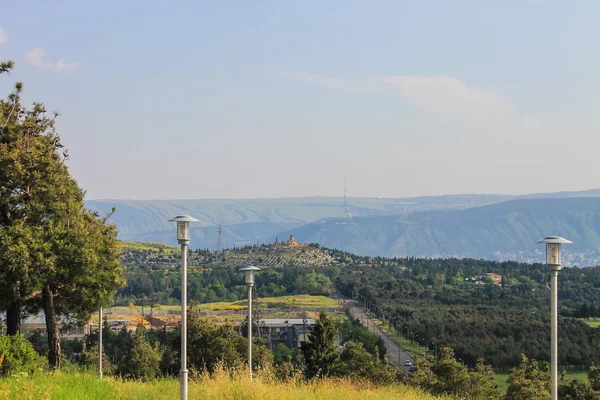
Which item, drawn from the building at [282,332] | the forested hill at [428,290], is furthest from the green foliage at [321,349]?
the building at [282,332]

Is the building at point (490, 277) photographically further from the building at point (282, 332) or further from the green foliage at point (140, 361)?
the green foliage at point (140, 361)

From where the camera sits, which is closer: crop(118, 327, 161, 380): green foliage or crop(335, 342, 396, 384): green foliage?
crop(118, 327, 161, 380): green foliage

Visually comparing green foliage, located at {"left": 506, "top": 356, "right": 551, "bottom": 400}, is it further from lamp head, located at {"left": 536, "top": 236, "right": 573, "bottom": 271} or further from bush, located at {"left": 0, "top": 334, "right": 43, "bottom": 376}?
bush, located at {"left": 0, "top": 334, "right": 43, "bottom": 376}

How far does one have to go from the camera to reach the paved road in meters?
55.8

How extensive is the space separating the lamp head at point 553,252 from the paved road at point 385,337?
1609 inches

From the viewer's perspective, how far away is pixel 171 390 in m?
12.6

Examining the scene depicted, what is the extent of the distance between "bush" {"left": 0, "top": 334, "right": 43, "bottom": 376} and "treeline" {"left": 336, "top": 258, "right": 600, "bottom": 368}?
41043 mm

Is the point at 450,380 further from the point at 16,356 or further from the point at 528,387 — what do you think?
the point at 16,356

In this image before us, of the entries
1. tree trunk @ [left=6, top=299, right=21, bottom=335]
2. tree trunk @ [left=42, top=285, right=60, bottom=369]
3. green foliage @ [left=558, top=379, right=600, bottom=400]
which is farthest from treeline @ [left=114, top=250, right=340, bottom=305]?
tree trunk @ [left=42, top=285, right=60, bottom=369]

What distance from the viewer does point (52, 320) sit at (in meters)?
17.4

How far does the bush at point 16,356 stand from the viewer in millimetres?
12867

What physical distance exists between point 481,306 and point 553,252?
217 feet

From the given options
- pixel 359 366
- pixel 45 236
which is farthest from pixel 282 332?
pixel 45 236

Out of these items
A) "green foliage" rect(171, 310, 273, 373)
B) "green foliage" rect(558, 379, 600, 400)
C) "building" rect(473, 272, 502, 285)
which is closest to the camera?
"green foliage" rect(171, 310, 273, 373)
